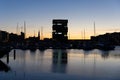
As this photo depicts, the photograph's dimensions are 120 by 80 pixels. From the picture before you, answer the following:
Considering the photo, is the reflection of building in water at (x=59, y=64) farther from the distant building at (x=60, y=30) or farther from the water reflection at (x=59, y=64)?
the distant building at (x=60, y=30)

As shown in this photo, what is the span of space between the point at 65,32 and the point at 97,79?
134 metres

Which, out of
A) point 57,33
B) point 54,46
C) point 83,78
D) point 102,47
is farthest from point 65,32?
point 83,78

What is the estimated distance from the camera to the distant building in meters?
159

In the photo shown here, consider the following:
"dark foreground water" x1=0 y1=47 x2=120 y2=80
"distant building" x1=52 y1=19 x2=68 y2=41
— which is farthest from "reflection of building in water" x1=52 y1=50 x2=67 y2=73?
"distant building" x1=52 y1=19 x2=68 y2=41

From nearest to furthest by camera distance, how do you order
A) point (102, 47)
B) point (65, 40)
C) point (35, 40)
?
point (102, 47) → point (35, 40) → point (65, 40)

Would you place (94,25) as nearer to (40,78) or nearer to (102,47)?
(102,47)

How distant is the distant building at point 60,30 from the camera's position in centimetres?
15902

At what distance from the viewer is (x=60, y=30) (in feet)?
528

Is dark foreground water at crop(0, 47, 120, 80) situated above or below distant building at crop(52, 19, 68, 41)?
below

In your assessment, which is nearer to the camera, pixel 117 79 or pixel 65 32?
pixel 117 79

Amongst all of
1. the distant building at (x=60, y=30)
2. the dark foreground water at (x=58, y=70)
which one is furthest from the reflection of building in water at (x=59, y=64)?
the distant building at (x=60, y=30)

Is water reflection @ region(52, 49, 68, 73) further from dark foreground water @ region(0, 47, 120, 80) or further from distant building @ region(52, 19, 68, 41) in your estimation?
distant building @ region(52, 19, 68, 41)

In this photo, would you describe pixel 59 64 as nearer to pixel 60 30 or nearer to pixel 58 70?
pixel 58 70

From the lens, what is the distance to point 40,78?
89.4ft
